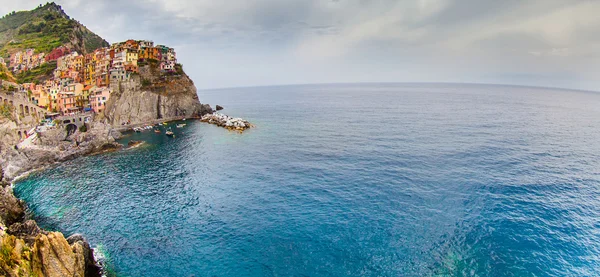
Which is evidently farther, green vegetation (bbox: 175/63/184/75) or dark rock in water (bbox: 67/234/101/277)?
green vegetation (bbox: 175/63/184/75)

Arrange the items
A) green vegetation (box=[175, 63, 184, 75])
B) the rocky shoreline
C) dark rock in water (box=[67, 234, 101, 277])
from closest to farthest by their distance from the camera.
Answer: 1. dark rock in water (box=[67, 234, 101, 277])
2. the rocky shoreline
3. green vegetation (box=[175, 63, 184, 75])

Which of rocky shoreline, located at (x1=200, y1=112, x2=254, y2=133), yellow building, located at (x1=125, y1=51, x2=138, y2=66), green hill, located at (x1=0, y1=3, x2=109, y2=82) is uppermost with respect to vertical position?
green hill, located at (x1=0, y1=3, x2=109, y2=82)

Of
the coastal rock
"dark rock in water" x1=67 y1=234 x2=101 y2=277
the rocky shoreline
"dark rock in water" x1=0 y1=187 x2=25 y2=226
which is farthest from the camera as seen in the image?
the rocky shoreline

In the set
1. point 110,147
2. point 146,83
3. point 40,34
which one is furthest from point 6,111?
point 40,34

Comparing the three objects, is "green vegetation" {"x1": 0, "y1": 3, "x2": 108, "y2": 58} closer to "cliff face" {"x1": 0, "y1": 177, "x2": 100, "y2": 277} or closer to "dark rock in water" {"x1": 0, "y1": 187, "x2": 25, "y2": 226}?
"dark rock in water" {"x1": 0, "y1": 187, "x2": 25, "y2": 226}

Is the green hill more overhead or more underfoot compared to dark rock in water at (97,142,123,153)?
more overhead

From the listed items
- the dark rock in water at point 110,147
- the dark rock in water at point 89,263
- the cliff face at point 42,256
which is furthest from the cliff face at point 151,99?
the dark rock in water at point 89,263

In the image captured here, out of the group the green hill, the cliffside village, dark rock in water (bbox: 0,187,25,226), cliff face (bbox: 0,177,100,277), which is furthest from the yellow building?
cliff face (bbox: 0,177,100,277)

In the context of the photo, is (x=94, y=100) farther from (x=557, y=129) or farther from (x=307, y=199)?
(x=557, y=129)
